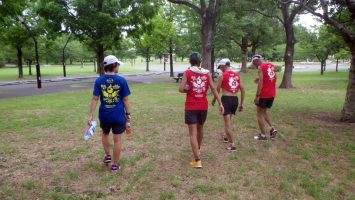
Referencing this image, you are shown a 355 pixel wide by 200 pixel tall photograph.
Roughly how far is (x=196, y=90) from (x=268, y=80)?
2143 millimetres

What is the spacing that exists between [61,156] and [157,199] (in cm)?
255

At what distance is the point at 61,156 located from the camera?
19.4ft

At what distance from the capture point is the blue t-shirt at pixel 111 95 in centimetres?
480

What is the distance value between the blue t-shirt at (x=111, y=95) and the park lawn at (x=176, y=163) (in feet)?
2.97

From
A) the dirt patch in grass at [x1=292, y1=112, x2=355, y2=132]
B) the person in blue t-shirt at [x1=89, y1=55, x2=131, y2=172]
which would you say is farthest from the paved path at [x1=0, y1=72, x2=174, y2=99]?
the dirt patch in grass at [x1=292, y1=112, x2=355, y2=132]

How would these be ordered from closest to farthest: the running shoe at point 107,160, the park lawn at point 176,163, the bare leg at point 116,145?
the park lawn at point 176,163, the bare leg at point 116,145, the running shoe at point 107,160

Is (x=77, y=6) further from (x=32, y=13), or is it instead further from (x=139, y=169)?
(x=139, y=169)

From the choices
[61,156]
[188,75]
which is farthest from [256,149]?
[61,156]

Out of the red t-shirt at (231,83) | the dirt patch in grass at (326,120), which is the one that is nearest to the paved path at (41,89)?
the dirt patch in grass at (326,120)

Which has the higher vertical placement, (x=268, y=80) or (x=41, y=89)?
(x=268, y=80)

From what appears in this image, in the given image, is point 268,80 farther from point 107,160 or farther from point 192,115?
point 107,160

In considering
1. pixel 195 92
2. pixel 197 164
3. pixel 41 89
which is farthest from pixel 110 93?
pixel 41 89

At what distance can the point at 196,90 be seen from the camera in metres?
5.20

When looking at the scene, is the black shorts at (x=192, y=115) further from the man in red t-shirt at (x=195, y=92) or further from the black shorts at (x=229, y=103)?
the black shorts at (x=229, y=103)
